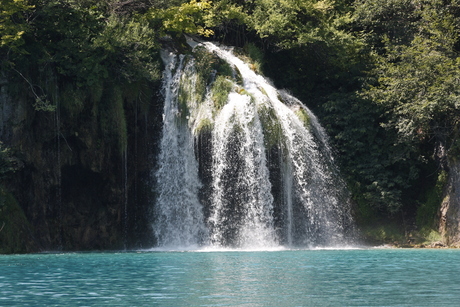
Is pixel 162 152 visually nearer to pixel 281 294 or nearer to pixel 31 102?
pixel 31 102

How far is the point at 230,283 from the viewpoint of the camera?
41.6 ft

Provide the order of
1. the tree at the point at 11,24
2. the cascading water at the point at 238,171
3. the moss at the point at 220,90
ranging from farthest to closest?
the moss at the point at 220,90 < the cascading water at the point at 238,171 < the tree at the point at 11,24

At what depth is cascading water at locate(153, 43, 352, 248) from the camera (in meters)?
26.8

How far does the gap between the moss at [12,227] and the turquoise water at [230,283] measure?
615 centimetres

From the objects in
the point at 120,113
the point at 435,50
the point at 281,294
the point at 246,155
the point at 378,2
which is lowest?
the point at 281,294

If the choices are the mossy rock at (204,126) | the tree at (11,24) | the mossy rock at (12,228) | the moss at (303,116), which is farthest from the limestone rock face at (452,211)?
the tree at (11,24)

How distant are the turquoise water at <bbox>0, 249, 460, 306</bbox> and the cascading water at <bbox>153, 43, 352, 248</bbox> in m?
8.61

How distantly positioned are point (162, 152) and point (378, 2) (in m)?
12.8

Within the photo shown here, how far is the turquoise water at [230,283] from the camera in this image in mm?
10523

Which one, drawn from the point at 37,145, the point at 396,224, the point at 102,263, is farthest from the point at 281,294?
the point at 396,224

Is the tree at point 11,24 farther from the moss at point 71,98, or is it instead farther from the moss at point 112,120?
the moss at point 112,120

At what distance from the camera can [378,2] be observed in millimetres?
32188

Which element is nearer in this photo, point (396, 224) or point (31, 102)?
point (31, 102)

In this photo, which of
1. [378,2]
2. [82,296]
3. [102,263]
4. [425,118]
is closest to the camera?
[82,296]
